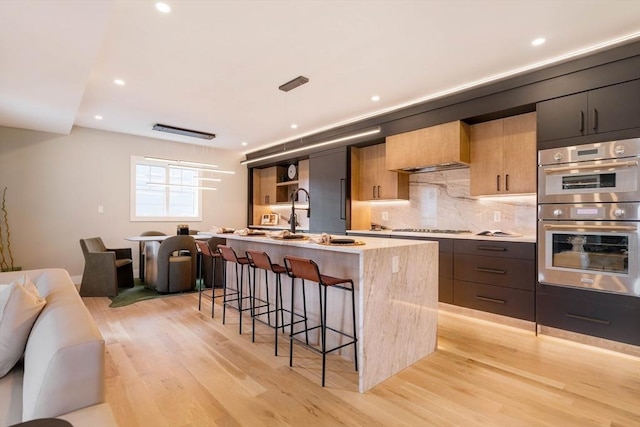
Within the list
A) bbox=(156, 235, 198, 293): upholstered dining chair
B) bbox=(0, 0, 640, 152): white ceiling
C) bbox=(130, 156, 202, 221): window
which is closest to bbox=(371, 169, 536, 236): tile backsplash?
bbox=(0, 0, 640, 152): white ceiling

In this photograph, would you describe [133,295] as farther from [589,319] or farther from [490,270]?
[589,319]

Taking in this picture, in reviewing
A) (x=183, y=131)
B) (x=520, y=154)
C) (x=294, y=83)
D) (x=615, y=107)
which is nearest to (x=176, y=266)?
(x=183, y=131)

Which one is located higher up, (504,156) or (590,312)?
(504,156)

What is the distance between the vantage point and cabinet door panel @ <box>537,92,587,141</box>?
2975 millimetres

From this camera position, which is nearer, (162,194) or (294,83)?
(294,83)

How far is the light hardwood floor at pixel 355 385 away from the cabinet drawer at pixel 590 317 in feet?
0.53

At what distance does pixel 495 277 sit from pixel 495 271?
68mm

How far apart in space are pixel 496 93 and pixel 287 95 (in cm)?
244

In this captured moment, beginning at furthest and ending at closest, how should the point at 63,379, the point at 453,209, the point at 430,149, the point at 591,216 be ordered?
the point at 453,209 < the point at 430,149 < the point at 591,216 < the point at 63,379

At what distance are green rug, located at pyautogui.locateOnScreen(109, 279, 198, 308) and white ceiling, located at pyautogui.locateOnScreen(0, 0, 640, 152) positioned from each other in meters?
2.59

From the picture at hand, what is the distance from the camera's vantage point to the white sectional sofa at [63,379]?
105cm

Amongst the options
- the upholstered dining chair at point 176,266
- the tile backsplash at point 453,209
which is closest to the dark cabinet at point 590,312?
the tile backsplash at point 453,209

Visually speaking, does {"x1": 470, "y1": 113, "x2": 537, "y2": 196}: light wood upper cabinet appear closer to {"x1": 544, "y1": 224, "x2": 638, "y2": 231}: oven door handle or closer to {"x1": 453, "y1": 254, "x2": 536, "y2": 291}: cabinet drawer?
{"x1": 544, "y1": 224, "x2": 638, "y2": 231}: oven door handle

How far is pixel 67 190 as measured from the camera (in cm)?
536
